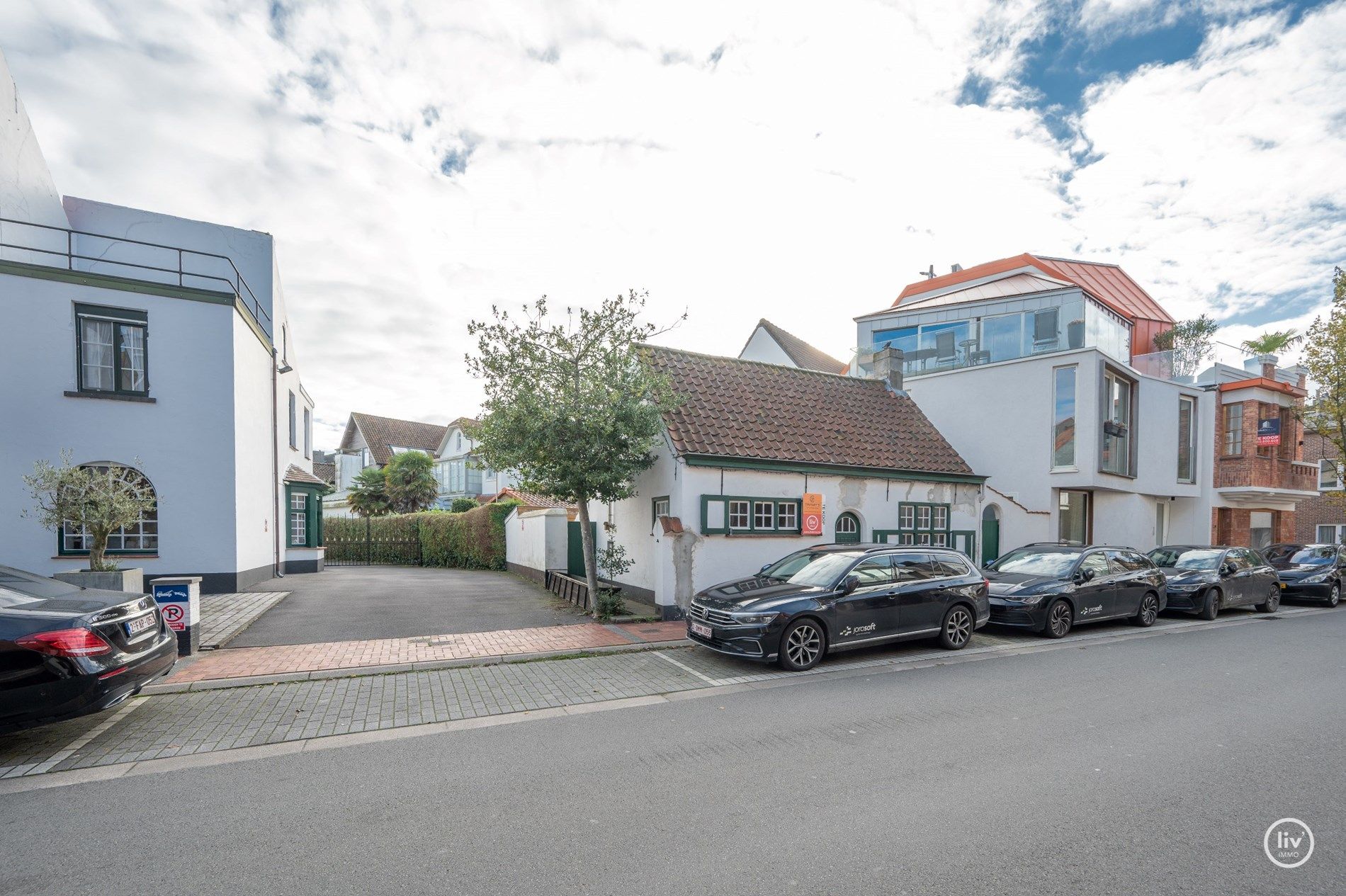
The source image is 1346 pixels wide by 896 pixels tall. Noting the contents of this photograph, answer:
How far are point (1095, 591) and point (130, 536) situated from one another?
59.8 feet

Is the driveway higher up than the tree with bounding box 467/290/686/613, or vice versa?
the tree with bounding box 467/290/686/613

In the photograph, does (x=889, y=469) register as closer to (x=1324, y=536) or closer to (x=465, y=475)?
(x=1324, y=536)

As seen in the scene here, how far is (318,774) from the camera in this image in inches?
197

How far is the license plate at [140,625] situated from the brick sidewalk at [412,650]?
5.43 ft

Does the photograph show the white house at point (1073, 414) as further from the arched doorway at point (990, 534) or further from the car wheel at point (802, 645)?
the car wheel at point (802, 645)

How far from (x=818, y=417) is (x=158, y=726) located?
12.5m

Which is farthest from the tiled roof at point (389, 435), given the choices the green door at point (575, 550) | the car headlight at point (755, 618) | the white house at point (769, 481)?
the car headlight at point (755, 618)

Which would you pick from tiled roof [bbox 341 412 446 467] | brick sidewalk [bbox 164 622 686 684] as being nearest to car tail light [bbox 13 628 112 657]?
brick sidewalk [bbox 164 622 686 684]

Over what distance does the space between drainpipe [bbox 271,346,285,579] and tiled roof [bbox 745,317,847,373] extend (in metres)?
20.1

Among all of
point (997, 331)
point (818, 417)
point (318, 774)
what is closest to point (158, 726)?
point (318, 774)

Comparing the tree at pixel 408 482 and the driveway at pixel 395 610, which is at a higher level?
the tree at pixel 408 482

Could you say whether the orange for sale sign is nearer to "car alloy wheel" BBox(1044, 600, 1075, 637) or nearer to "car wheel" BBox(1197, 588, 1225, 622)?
"car alloy wheel" BBox(1044, 600, 1075, 637)

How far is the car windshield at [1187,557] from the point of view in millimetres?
14133

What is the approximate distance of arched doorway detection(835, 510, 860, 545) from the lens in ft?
44.6
